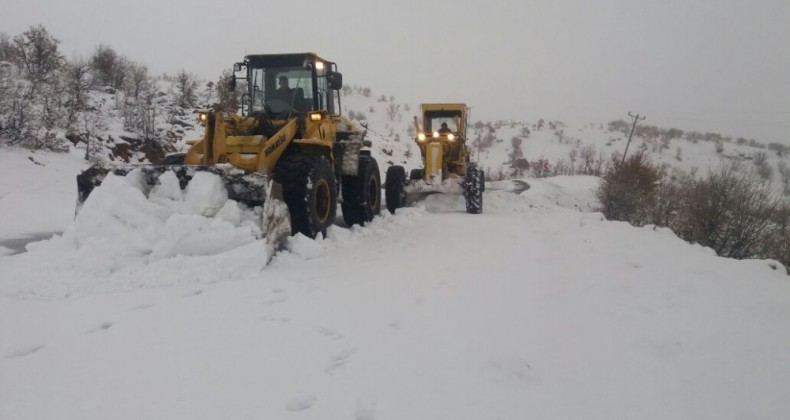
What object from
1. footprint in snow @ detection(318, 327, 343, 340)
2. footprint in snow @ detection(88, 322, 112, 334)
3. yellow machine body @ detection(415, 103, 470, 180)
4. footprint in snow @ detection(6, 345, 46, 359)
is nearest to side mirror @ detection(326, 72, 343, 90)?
yellow machine body @ detection(415, 103, 470, 180)

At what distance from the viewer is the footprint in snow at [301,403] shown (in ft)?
7.98

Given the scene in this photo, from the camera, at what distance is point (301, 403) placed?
246 centimetres

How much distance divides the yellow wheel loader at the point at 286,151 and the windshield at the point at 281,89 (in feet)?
0.05

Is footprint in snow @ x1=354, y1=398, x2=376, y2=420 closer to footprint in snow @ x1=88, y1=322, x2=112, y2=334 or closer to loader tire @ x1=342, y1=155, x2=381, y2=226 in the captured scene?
footprint in snow @ x1=88, y1=322, x2=112, y2=334

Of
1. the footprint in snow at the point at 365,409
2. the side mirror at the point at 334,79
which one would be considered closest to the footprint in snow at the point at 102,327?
the footprint in snow at the point at 365,409

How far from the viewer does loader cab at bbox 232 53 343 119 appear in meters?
7.26

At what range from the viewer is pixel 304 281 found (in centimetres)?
456

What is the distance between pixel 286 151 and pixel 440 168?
493cm

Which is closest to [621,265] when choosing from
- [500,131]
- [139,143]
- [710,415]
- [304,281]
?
[710,415]

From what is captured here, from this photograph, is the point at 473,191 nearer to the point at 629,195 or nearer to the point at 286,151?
the point at 286,151

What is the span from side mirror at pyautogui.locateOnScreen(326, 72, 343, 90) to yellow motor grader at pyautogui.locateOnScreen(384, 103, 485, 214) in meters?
3.30

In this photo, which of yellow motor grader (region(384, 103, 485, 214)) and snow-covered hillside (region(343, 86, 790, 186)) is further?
snow-covered hillside (region(343, 86, 790, 186))

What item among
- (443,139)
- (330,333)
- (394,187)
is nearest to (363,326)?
(330,333)

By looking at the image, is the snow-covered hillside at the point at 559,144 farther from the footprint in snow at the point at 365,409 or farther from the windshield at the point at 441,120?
the footprint in snow at the point at 365,409
